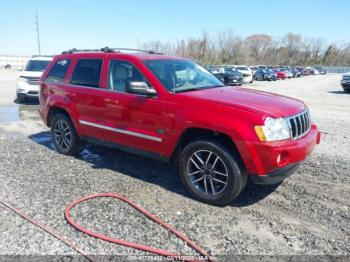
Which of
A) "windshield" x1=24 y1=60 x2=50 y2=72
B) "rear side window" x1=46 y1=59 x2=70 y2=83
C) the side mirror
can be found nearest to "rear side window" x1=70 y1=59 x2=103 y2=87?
"rear side window" x1=46 y1=59 x2=70 y2=83

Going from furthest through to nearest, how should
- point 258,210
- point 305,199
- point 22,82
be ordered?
point 22,82 < point 305,199 < point 258,210

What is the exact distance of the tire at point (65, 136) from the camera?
6.13 metres

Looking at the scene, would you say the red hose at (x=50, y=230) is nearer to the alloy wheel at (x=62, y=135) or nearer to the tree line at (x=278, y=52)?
the alloy wheel at (x=62, y=135)

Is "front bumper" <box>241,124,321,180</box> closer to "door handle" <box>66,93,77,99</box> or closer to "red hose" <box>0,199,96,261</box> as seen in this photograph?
"red hose" <box>0,199,96,261</box>

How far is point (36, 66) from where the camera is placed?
571 inches

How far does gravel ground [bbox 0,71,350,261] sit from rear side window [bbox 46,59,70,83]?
144cm

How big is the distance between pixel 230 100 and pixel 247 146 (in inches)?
26.8

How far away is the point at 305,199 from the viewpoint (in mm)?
4406

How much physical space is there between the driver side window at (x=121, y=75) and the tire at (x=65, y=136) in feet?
4.67

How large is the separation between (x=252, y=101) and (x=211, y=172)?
104 centimetres

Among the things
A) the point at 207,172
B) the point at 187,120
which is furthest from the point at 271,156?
the point at 187,120

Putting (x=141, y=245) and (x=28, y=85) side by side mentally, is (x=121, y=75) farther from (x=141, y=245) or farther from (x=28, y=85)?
(x=28, y=85)

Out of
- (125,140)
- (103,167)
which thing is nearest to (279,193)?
(125,140)

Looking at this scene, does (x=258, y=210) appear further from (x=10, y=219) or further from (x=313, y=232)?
(x=10, y=219)
